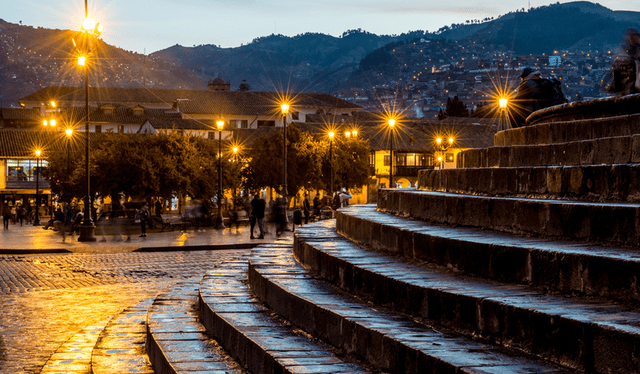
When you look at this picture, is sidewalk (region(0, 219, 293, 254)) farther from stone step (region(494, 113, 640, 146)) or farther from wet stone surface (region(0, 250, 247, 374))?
stone step (region(494, 113, 640, 146))

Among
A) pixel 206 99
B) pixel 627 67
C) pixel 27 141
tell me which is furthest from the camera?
pixel 206 99

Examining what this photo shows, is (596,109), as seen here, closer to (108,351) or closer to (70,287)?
(108,351)

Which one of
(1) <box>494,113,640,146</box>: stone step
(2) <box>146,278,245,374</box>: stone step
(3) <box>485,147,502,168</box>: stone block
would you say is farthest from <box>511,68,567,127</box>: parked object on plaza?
(2) <box>146,278,245,374</box>: stone step

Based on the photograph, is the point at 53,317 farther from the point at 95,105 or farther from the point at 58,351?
the point at 95,105

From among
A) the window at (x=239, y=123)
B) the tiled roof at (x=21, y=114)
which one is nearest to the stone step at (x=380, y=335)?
the window at (x=239, y=123)

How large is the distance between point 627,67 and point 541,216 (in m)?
5.95

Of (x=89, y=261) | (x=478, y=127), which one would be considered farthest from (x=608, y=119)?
(x=478, y=127)

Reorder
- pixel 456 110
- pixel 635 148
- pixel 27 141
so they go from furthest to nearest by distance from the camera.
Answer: pixel 456 110, pixel 27 141, pixel 635 148

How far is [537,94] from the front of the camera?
40.2 feet

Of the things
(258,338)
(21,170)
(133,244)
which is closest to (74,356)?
(258,338)

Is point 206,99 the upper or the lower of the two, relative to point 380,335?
upper

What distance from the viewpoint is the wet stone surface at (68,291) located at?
7.07 m

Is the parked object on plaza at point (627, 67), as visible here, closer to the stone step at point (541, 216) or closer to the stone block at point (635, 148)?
the stone block at point (635, 148)

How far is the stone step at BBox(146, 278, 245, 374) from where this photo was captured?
4758 mm
